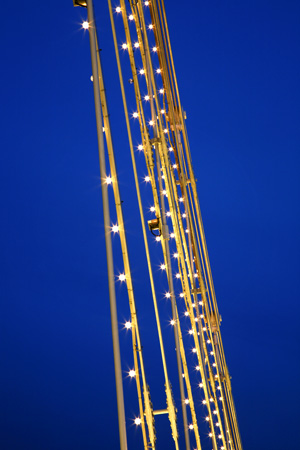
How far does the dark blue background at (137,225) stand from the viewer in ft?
39.4

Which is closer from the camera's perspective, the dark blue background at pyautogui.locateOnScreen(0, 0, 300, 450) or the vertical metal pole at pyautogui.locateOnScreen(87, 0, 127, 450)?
the vertical metal pole at pyautogui.locateOnScreen(87, 0, 127, 450)

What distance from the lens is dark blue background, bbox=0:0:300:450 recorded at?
473 inches

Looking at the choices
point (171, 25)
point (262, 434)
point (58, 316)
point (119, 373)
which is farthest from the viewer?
point (171, 25)

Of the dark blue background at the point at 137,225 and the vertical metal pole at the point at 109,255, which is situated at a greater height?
the dark blue background at the point at 137,225

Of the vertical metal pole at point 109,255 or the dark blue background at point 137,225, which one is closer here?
the vertical metal pole at point 109,255

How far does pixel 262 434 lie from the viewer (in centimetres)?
1236

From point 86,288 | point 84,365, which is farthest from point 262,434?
point 86,288

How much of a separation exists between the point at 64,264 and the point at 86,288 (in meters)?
1.19

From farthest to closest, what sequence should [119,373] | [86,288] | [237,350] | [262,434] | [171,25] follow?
1. [171,25]
2. [86,288]
3. [237,350]
4. [262,434]
5. [119,373]

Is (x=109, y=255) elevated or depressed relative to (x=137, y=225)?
depressed

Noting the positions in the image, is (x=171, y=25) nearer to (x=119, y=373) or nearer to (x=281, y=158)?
(x=281, y=158)

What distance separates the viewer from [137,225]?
25656 mm

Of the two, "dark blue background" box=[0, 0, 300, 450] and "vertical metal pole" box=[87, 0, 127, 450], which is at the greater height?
"dark blue background" box=[0, 0, 300, 450]

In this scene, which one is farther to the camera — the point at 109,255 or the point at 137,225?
the point at 137,225
